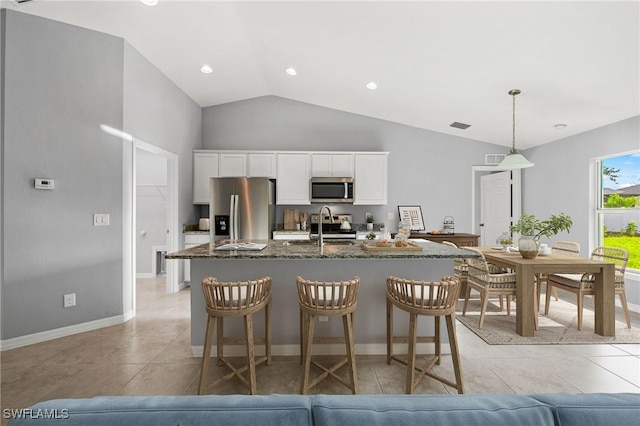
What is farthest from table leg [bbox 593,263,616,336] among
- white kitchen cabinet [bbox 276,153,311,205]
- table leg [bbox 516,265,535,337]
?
white kitchen cabinet [bbox 276,153,311,205]

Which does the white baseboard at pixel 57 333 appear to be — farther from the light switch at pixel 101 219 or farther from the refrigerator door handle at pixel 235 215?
the refrigerator door handle at pixel 235 215

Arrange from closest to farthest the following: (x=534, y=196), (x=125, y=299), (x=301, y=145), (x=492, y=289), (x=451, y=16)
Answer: (x=451, y=16) → (x=492, y=289) → (x=125, y=299) → (x=534, y=196) → (x=301, y=145)

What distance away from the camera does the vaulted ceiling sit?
2.59 metres

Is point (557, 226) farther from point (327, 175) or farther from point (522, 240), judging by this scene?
point (327, 175)

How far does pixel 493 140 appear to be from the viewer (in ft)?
17.7

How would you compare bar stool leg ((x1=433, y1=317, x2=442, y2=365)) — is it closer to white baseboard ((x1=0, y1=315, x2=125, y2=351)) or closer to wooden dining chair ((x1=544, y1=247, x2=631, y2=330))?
wooden dining chair ((x1=544, y1=247, x2=631, y2=330))

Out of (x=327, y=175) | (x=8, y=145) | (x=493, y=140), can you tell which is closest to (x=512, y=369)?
(x=327, y=175)

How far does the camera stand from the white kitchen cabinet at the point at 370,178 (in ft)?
17.2

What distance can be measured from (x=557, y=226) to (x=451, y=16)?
93.5 inches

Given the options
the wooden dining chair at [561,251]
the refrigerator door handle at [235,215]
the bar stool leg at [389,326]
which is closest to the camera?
the bar stool leg at [389,326]

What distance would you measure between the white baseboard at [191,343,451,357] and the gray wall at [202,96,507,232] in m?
3.22

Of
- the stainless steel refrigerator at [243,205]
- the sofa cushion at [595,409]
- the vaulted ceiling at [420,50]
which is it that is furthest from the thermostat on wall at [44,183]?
the sofa cushion at [595,409]

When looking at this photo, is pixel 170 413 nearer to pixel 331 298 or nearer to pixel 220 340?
pixel 331 298

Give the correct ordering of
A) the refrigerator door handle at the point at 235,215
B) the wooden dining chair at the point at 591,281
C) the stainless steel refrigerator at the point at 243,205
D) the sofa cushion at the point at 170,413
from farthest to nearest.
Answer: the stainless steel refrigerator at the point at 243,205 → the refrigerator door handle at the point at 235,215 → the wooden dining chair at the point at 591,281 → the sofa cushion at the point at 170,413
